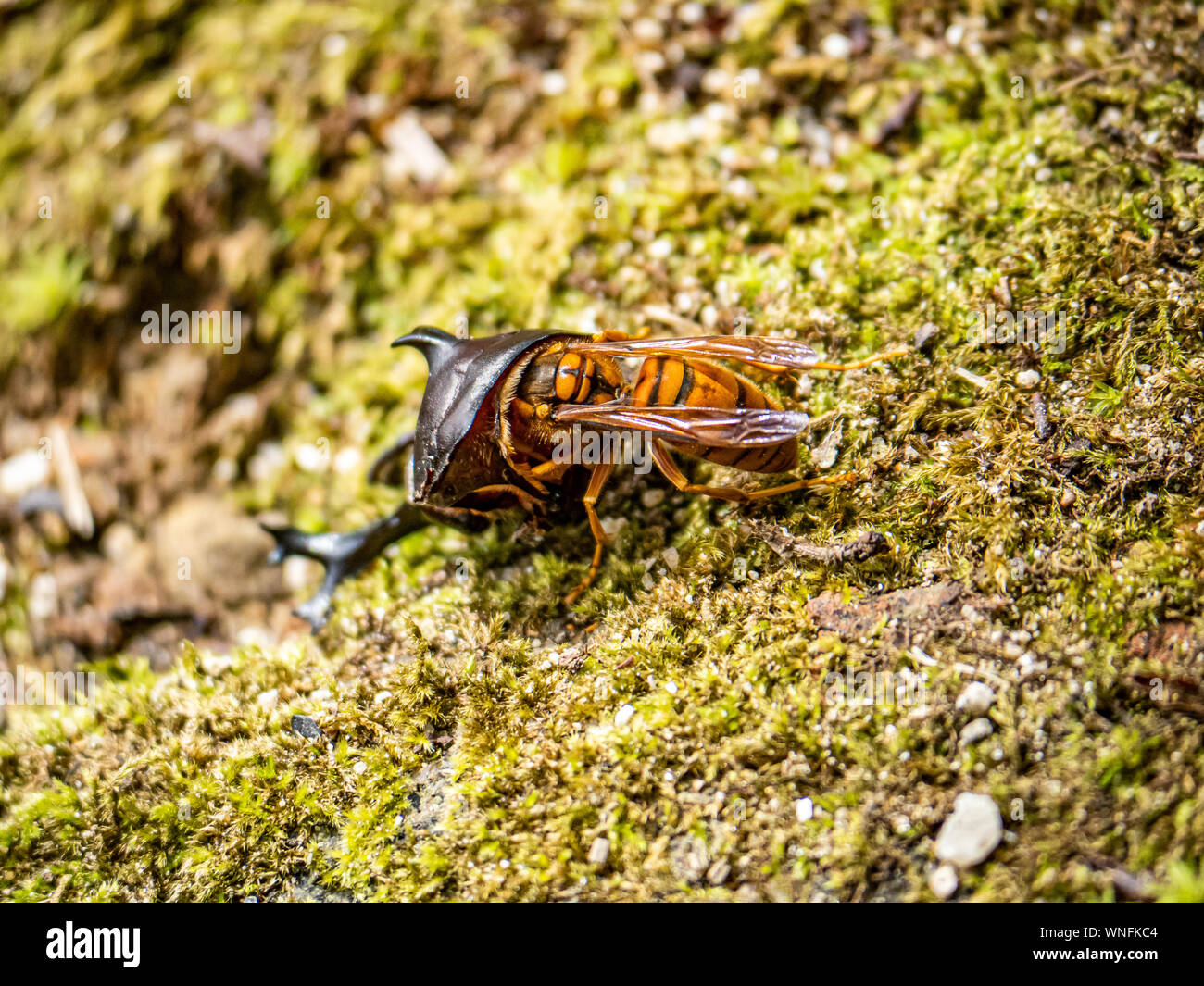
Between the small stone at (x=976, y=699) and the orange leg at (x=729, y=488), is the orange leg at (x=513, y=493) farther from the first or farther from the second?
the small stone at (x=976, y=699)

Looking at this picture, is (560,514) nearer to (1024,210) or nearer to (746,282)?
(746,282)

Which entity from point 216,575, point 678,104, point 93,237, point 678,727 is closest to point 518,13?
point 678,104
